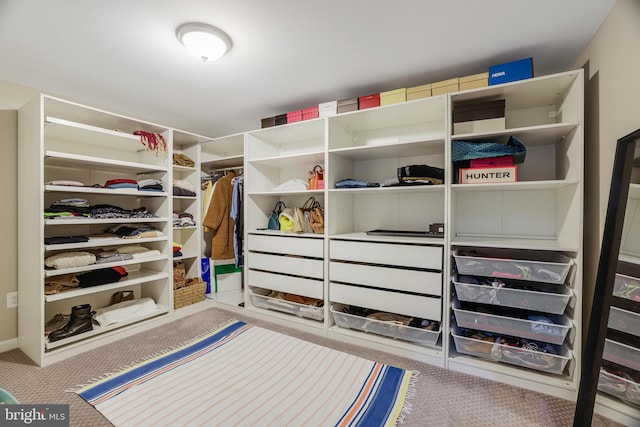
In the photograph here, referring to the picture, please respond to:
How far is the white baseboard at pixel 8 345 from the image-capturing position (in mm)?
2151

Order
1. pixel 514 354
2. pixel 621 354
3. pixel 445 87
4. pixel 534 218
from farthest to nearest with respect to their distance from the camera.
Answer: pixel 534 218 → pixel 445 87 → pixel 514 354 → pixel 621 354

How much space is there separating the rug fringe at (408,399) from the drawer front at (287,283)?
93 centimetres

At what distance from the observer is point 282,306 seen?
8.97 ft

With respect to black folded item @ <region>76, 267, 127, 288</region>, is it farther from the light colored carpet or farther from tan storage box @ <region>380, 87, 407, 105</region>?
tan storage box @ <region>380, 87, 407, 105</region>

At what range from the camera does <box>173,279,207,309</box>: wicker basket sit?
2867 millimetres

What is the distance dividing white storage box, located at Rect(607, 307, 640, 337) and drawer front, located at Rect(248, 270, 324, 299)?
1788mm

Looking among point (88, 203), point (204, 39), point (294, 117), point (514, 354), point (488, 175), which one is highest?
point (204, 39)

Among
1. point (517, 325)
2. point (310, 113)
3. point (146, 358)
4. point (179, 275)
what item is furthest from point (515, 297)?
point (179, 275)

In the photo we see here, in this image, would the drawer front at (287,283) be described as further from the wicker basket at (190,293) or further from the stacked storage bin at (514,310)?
the stacked storage bin at (514,310)

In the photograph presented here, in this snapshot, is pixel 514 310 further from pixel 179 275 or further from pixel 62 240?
pixel 62 240

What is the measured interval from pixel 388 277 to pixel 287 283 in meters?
1.01

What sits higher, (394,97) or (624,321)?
(394,97)

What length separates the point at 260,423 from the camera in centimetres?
144
